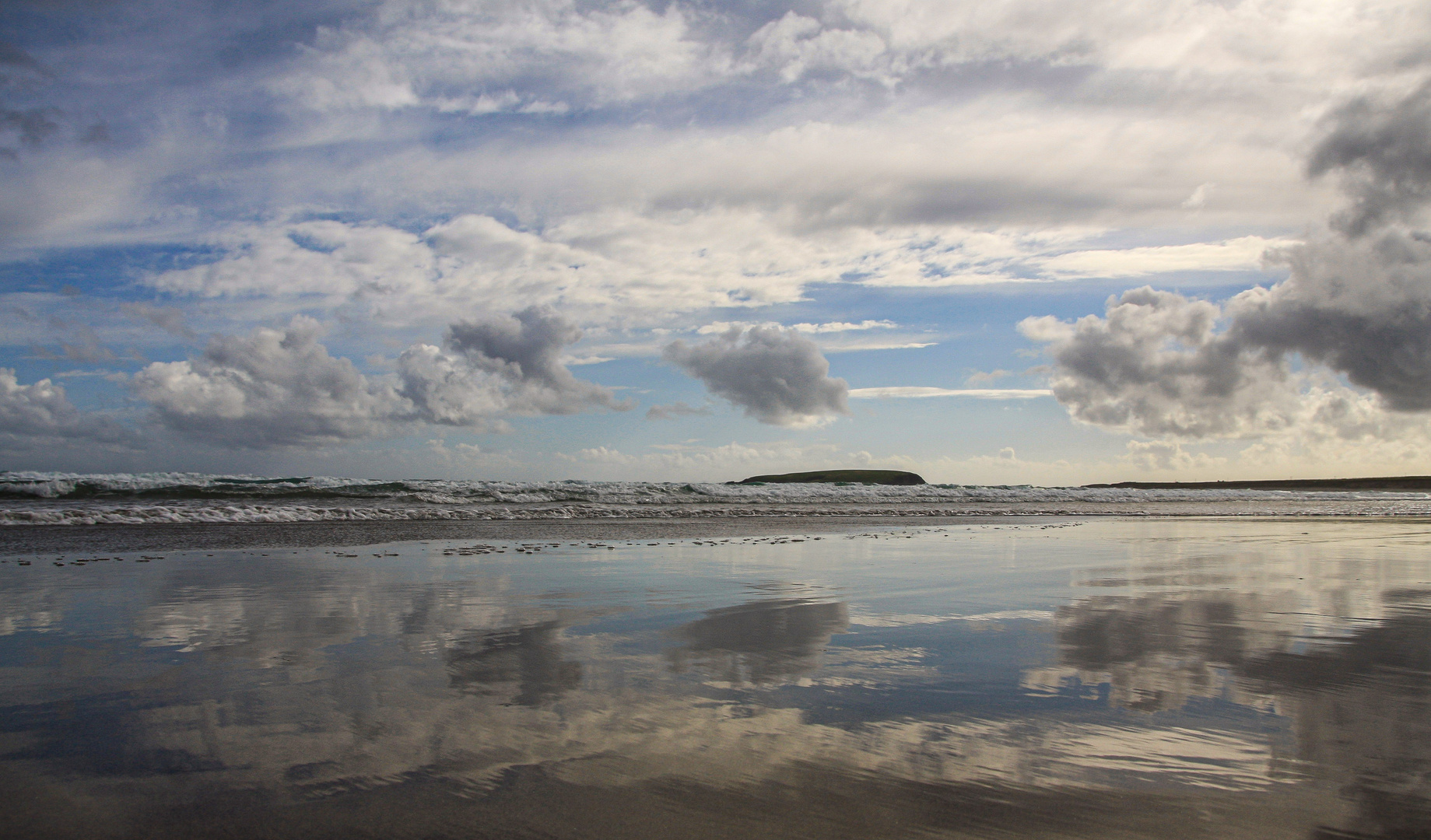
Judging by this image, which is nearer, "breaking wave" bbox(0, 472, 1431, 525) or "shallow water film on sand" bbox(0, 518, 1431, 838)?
"shallow water film on sand" bbox(0, 518, 1431, 838)

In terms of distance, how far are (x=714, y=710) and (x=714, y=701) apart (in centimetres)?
17

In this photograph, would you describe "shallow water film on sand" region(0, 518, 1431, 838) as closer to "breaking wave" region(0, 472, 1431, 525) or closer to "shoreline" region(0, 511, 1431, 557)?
"shoreline" region(0, 511, 1431, 557)

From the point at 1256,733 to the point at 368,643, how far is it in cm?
507

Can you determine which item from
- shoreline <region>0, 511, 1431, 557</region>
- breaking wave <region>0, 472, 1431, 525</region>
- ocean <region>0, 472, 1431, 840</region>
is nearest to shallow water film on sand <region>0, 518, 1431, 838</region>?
ocean <region>0, 472, 1431, 840</region>

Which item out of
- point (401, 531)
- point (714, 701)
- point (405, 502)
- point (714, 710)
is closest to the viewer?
point (714, 710)

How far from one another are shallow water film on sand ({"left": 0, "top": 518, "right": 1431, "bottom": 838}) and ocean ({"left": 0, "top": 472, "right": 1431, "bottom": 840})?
0.8 inches

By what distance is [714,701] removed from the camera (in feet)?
12.7

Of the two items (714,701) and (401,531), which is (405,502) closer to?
(401,531)

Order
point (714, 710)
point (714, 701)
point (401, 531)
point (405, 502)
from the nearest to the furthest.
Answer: point (714, 710)
point (714, 701)
point (401, 531)
point (405, 502)

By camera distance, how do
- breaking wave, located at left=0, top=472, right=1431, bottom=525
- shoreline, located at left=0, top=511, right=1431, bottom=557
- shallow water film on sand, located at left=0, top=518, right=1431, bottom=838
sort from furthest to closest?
breaking wave, located at left=0, top=472, right=1431, bottom=525 → shoreline, located at left=0, top=511, right=1431, bottom=557 → shallow water film on sand, located at left=0, top=518, right=1431, bottom=838

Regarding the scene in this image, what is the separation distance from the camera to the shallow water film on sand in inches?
102

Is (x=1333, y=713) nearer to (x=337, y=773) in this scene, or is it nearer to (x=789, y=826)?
(x=789, y=826)

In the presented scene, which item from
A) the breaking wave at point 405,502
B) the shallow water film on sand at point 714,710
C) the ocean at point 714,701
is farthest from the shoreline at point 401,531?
the shallow water film on sand at point 714,710

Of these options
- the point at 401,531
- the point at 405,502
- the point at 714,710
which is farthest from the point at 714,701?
the point at 405,502
